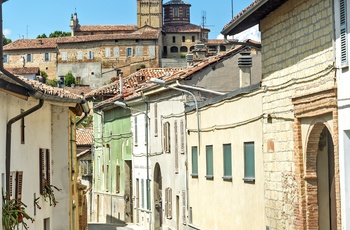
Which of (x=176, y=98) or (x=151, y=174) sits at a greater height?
(x=176, y=98)

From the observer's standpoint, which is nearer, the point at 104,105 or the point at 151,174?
the point at 151,174

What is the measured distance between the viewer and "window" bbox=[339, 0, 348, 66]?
1527 cm

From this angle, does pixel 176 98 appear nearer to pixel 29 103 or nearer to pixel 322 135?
pixel 29 103

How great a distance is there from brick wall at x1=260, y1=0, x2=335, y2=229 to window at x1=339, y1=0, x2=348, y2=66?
1.90 feet

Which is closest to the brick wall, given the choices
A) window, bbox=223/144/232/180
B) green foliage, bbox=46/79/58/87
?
window, bbox=223/144/232/180

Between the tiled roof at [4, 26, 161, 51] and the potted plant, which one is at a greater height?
the tiled roof at [4, 26, 161, 51]

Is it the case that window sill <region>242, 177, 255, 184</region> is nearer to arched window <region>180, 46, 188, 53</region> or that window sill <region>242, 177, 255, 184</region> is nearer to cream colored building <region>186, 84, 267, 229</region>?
cream colored building <region>186, 84, 267, 229</region>

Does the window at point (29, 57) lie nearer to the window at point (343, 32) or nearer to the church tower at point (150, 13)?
the church tower at point (150, 13)

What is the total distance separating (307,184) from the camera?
17.9m

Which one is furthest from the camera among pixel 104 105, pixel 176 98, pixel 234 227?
pixel 104 105

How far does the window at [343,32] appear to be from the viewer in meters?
15.3

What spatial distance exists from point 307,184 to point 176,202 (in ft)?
66.7

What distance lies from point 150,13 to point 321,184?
526 feet

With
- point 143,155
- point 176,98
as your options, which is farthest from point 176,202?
point 143,155
